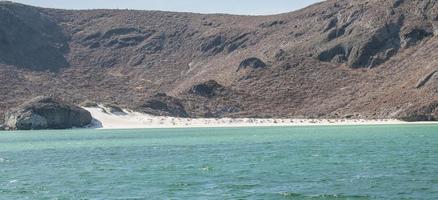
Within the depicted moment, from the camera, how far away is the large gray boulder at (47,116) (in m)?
118

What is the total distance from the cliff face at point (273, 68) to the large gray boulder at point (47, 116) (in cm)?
1544

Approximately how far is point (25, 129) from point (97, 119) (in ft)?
38.0

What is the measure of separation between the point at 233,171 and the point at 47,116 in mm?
78559

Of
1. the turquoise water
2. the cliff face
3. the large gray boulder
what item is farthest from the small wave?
the large gray boulder

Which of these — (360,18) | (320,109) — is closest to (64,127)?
(320,109)

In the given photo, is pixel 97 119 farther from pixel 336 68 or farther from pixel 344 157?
pixel 344 157

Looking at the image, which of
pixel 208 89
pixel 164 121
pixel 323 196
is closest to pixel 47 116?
pixel 164 121

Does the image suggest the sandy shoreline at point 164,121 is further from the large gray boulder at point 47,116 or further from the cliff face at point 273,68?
the cliff face at point 273,68

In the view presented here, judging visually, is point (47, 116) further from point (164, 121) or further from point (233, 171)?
point (233, 171)

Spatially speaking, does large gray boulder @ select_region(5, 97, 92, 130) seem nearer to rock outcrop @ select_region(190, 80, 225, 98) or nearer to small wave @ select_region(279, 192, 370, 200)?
rock outcrop @ select_region(190, 80, 225, 98)

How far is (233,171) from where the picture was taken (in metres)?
45.9

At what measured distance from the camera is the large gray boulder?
11788 centimetres

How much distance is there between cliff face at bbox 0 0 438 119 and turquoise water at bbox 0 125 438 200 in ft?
174

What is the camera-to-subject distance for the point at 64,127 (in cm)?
12156
